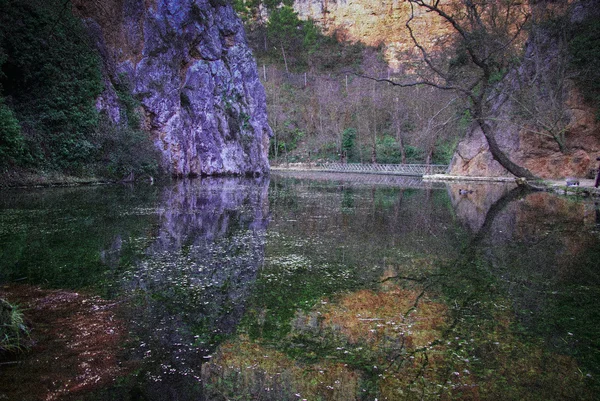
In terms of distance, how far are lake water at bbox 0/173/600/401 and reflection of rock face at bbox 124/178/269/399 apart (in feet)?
0.08

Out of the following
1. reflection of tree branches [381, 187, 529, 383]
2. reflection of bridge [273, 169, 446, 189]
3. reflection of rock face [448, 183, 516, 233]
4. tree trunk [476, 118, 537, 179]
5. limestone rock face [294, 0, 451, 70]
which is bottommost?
reflection of tree branches [381, 187, 529, 383]

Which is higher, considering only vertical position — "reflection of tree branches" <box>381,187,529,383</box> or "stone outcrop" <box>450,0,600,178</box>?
"stone outcrop" <box>450,0,600,178</box>

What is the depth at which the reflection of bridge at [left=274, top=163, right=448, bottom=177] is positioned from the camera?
44.8 metres

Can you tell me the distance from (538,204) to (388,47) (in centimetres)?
6356

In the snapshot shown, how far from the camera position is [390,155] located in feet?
171

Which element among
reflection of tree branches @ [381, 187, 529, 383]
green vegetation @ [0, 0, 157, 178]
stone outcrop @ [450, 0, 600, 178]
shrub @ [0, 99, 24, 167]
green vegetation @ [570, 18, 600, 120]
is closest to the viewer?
reflection of tree branches @ [381, 187, 529, 383]

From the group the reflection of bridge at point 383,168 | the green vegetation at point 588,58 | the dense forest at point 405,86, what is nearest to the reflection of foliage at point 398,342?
the dense forest at point 405,86

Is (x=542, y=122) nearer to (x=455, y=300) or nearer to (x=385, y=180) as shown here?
(x=385, y=180)

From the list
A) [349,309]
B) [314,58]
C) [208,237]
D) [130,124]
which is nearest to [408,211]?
[208,237]

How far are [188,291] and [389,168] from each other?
4495 centimetres

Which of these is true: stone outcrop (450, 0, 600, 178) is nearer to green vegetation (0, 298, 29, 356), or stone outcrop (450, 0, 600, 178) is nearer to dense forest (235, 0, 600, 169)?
dense forest (235, 0, 600, 169)

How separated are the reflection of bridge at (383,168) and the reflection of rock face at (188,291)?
1439 inches

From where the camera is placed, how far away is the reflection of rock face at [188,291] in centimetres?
377

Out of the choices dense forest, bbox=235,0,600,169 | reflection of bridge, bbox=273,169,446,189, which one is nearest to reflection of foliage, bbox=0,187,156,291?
dense forest, bbox=235,0,600,169
